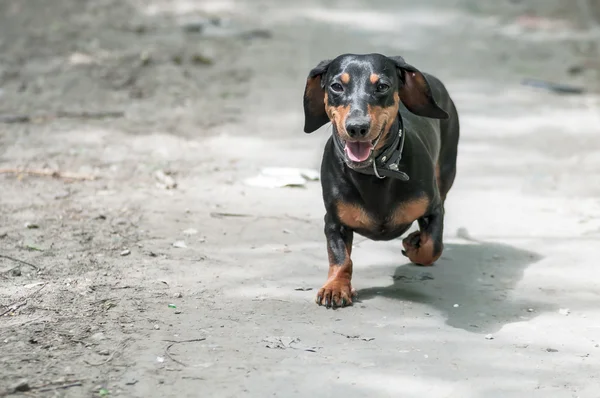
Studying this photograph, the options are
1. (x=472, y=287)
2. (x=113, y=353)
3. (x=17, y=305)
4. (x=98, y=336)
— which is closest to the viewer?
(x=113, y=353)

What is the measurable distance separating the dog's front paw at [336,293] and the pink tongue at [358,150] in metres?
0.57

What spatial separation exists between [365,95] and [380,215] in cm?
55

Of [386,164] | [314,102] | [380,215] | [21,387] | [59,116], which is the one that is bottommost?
[59,116]

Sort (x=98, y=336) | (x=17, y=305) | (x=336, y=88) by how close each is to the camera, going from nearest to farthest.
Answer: (x=98, y=336)
(x=17, y=305)
(x=336, y=88)

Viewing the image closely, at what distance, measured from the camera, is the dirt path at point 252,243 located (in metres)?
3.29

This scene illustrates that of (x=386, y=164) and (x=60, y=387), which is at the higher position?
(x=386, y=164)

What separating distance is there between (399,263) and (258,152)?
6.92 feet

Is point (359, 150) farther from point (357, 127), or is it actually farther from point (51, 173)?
point (51, 173)

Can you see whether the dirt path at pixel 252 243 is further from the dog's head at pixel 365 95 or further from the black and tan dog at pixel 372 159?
the dog's head at pixel 365 95

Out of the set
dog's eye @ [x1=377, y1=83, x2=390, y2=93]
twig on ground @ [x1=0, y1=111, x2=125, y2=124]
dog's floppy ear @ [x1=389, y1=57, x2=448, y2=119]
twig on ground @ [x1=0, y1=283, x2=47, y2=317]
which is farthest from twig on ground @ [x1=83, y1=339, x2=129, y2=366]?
twig on ground @ [x1=0, y1=111, x2=125, y2=124]

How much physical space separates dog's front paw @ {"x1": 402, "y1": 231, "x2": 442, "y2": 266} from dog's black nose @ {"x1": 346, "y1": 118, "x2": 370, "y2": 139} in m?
0.74

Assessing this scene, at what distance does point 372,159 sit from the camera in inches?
150

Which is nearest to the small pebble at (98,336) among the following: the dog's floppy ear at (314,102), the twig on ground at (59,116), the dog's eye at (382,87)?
the dog's floppy ear at (314,102)

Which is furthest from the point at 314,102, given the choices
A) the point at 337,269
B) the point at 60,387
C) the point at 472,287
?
the point at 60,387
